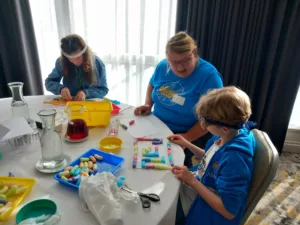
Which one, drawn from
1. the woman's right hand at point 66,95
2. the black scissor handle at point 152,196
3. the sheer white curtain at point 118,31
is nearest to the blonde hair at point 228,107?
the black scissor handle at point 152,196

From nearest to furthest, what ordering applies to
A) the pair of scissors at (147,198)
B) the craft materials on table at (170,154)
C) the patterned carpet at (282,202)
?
the pair of scissors at (147,198), the craft materials on table at (170,154), the patterned carpet at (282,202)

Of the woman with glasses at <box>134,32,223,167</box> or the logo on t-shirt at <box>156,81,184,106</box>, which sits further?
the logo on t-shirt at <box>156,81,184,106</box>

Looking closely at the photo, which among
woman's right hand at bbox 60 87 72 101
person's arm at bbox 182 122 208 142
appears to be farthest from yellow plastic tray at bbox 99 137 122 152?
woman's right hand at bbox 60 87 72 101

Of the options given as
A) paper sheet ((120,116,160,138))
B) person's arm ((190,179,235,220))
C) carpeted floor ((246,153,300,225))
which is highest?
paper sheet ((120,116,160,138))

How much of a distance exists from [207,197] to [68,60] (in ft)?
4.60

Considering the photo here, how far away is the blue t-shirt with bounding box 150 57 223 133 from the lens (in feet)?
4.83

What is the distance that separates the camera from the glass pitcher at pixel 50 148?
94cm

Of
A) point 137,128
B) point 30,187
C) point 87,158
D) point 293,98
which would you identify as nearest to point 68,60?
point 137,128

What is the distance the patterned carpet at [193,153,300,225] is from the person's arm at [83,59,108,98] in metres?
1.31

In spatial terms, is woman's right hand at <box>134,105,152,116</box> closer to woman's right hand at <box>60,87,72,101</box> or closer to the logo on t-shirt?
the logo on t-shirt

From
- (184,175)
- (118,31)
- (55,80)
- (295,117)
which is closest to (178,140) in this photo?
(184,175)

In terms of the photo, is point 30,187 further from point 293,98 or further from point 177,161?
point 293,98

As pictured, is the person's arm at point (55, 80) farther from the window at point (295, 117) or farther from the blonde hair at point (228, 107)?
the window at point (295, 117)

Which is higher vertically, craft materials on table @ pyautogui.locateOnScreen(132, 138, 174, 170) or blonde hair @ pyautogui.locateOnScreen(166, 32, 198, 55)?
blonde hair @ pyautogui.locateOnScreen(166, 32, 198, 55)
